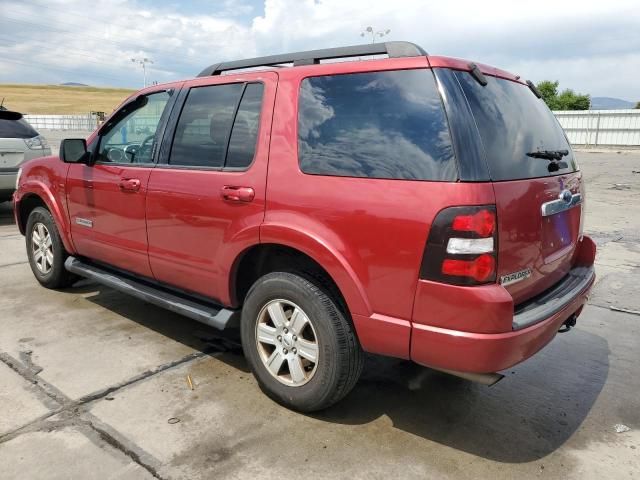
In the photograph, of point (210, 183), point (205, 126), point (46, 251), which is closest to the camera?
point (210, 183)

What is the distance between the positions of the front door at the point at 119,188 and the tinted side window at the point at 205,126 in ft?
0.88

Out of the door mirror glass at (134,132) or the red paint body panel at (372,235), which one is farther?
the door mirror glass at (134,132)

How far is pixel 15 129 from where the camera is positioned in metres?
8.48

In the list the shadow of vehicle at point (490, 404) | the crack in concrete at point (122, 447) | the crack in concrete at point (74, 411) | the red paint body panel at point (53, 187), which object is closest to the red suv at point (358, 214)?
the shadow of vehicle at point (490, 404)

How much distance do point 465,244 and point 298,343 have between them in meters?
1.12

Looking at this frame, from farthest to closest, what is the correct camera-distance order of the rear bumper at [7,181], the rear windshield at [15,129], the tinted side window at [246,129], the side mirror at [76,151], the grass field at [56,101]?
the grass field at [56,101]
the rear windshield at [15,129]
the rear bumper at [7,181]
the side mirror at [76,151]
the tinted side window at [246,129]

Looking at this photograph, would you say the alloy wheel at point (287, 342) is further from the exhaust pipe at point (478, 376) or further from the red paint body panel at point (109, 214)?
the red paint body panel at point (109, 214)

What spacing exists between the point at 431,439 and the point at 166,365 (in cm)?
182

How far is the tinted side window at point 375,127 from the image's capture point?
96.8 inches

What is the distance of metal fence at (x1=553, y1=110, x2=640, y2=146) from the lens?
101 ft

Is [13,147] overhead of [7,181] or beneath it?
overhead

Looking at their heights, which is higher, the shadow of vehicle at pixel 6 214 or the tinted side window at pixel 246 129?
the tinted side window at pixel 246 129

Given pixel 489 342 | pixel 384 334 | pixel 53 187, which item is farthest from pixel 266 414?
pixel 53 187

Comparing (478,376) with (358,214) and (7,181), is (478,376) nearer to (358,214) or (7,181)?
(358,214)
